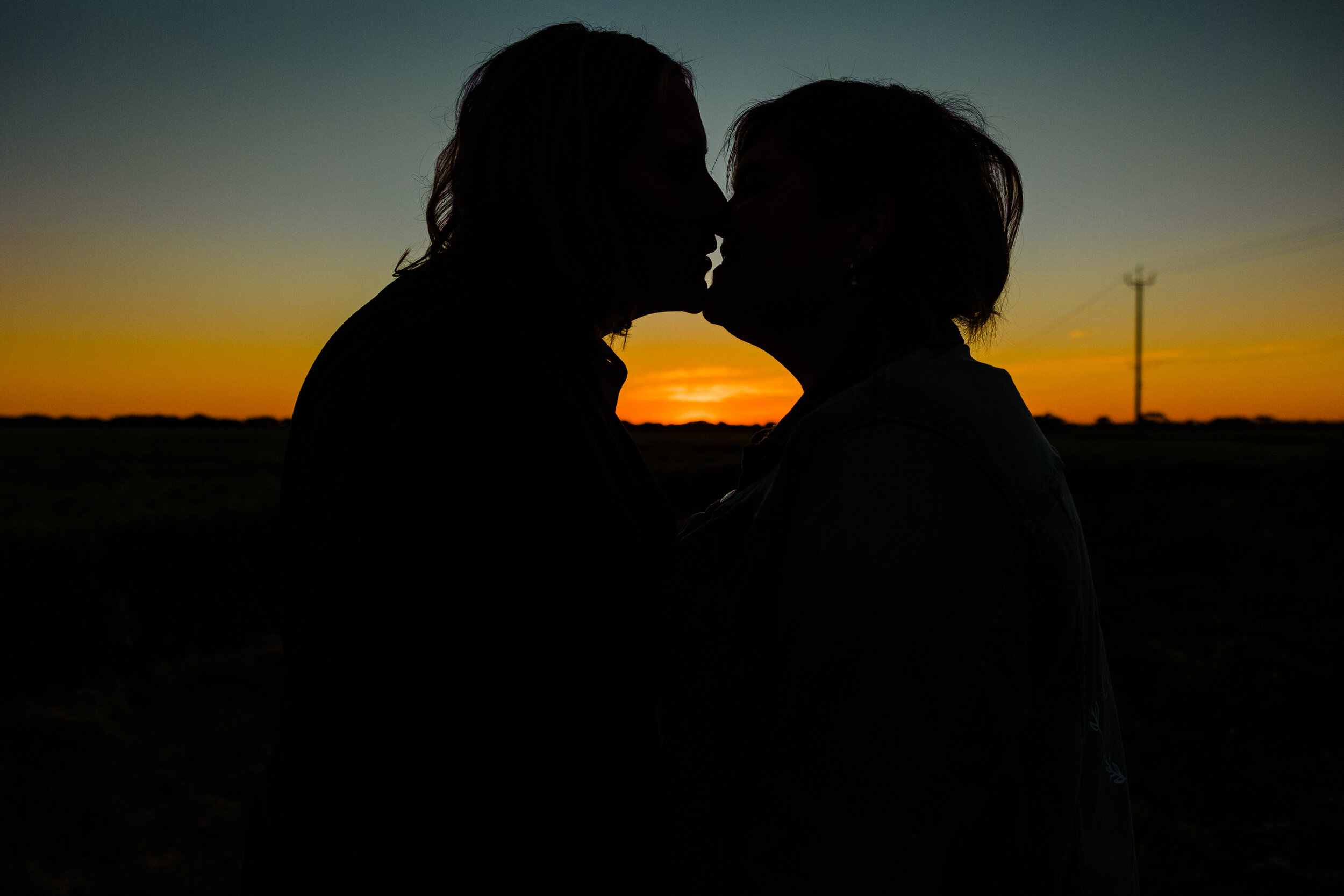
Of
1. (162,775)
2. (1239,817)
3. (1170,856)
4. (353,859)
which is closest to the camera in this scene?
(353,859)

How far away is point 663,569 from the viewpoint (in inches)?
57.1

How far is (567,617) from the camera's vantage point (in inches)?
47.6

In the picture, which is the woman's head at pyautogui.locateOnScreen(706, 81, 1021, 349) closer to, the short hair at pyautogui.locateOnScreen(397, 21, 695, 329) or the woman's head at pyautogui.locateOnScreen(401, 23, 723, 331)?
the woman's head at pyautogui.locateOnScreen(401, 23, 723, 331)

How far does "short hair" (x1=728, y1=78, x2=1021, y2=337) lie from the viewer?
151 centimetres

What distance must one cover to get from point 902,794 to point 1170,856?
17.6 feet

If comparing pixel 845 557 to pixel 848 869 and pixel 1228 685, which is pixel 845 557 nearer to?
pixel 848 869

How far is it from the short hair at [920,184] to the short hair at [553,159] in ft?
1.20

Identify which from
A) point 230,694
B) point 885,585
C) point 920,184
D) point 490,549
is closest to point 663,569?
point 490,549

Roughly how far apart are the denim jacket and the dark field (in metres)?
4.58

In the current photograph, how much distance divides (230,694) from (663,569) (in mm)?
8523

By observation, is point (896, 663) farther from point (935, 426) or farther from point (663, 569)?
point (663, 569)

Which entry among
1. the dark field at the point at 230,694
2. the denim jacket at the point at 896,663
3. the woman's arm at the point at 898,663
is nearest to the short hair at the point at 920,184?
the denim jacket at the point at 896,663

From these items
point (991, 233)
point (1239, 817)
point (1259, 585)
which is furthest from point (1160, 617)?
point (991, 233)

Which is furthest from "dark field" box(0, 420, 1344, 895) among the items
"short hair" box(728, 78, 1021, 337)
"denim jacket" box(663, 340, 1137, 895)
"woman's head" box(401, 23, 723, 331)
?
"woman's head" box(401, 23, 723, 331)
